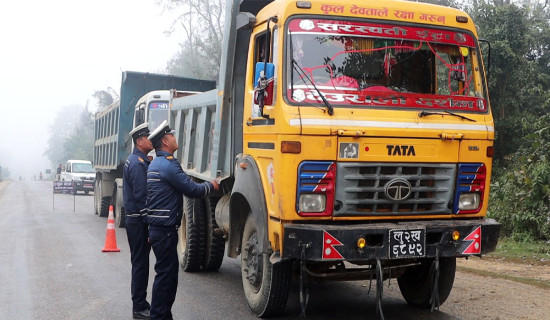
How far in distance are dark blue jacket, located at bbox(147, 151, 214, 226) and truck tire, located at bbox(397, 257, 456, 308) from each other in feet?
7.95

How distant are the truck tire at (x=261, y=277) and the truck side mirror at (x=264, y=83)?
1.13 meters

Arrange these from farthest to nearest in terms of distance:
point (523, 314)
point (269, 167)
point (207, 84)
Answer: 1. point (207, 84)
2. point (523, 314)
3. point (269, 167)

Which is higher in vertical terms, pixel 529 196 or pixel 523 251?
pixel 529 196

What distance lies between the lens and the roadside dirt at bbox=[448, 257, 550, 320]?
6.12 metres

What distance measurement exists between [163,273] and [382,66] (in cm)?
272

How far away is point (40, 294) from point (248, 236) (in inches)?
108

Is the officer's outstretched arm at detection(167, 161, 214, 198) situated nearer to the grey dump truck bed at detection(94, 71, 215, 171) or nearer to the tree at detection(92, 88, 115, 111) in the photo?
the grey dump truck bed at detection(94, 71, 215, 171)

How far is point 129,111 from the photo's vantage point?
1470 centimetres

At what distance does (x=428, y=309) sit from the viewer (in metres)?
6.31

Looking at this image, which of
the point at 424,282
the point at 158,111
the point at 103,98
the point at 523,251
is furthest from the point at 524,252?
the point at 103,98

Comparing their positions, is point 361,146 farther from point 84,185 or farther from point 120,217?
point 84,185

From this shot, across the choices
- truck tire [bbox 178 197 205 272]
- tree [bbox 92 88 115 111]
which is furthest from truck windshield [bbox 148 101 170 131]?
tree [bbox 92 88 115 111]

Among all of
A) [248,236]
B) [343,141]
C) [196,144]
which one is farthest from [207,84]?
[343,141]

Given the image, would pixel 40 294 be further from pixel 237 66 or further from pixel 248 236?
pixel 237 66
